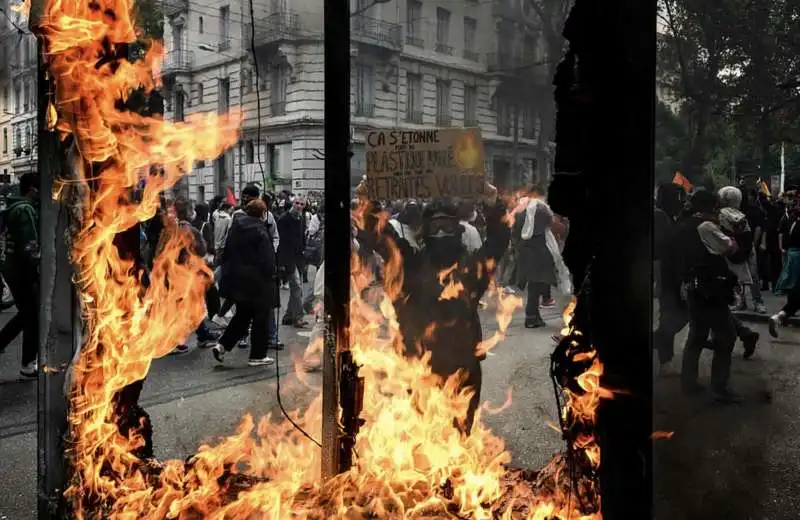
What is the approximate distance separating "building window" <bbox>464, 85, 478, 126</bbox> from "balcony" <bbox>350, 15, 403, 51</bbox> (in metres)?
3.33

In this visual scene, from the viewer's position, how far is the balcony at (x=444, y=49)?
13.1 m

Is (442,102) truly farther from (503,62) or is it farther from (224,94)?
(224,94)

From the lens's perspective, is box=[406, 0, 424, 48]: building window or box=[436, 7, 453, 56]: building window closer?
box=[436, 7, 453, 56]: building window

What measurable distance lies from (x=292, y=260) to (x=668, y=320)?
16.2ft

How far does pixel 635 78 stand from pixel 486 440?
2.98 m

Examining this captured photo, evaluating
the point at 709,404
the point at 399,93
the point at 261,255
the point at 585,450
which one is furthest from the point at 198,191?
the point at 585,450

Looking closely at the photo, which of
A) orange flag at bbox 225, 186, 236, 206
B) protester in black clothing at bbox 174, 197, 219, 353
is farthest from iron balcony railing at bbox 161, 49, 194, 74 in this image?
protester in black clothing at bbox 174, 197, 219, 353

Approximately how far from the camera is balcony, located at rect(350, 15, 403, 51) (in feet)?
52.5

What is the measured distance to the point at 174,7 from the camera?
1451 centimetres

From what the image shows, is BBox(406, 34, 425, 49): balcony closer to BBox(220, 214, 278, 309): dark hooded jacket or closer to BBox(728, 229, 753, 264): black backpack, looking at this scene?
BBox(728, 229, 753, 264): black backpack

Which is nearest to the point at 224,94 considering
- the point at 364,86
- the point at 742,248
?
the point at 364,86

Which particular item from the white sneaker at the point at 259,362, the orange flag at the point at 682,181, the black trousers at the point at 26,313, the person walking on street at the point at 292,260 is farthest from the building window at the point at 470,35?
the black trousers at the point at 26,313

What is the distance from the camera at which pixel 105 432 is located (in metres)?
3.35

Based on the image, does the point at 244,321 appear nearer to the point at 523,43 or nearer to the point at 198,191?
the point at 523,43
